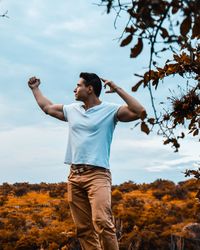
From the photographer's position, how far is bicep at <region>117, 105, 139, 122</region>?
4461 millimetres

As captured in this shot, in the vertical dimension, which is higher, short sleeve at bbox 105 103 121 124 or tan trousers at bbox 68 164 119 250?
short sleeve at bbox 105 103 121 124

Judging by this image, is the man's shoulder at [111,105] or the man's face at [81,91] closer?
the man's shoulder at [111,105]

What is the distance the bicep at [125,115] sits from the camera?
4.46 m

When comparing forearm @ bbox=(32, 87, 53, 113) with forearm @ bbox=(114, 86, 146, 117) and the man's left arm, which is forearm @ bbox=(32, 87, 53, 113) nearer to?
the man's left arm

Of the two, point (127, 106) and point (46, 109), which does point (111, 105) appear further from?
point (46, 109)

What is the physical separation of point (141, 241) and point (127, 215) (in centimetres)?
228

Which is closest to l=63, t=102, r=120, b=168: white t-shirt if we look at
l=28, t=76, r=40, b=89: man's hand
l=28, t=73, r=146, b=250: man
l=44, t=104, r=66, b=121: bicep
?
l=28, t=73, r=146, b=250: man

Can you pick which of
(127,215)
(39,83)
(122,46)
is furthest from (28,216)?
(122,46)

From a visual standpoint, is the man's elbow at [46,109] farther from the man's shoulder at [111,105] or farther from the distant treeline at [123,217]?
the distant treeline at [123,217]

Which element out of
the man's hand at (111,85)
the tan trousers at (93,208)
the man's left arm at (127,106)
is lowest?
the tan trousers at (93,208)

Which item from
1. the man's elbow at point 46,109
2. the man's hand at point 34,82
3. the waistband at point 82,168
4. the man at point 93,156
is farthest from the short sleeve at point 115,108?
the man's hand at point 34,82

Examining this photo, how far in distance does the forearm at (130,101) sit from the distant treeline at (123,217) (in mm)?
9487

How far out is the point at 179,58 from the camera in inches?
194

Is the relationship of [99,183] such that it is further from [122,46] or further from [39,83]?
[122,46]
